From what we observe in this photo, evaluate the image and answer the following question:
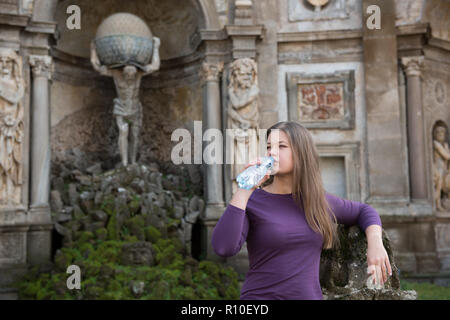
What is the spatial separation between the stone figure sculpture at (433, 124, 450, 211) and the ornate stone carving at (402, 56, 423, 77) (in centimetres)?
115

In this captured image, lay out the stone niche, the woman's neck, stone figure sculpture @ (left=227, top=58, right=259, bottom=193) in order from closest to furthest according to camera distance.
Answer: the woman's neck < stone figure sculpture @ (left=227, top=58, right=259, bottom=193) < the stone niche

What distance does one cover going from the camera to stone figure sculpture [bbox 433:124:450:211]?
27.7 ft

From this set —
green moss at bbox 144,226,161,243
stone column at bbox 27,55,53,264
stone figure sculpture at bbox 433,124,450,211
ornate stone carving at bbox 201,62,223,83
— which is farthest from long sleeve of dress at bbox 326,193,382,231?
stone figure sculpture at bbox 433,124,450,211

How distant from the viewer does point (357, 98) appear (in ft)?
26.9

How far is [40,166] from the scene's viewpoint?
7.45 meters

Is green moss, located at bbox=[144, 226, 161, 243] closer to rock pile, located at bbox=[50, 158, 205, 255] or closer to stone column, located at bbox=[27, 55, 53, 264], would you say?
rock pile, located at bbox=[50, 158, 205, 255]

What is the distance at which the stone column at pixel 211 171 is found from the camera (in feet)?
25.7

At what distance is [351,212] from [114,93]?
8414 mm

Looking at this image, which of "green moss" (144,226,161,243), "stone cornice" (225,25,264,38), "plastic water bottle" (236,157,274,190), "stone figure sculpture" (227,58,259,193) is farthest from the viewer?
"stone cornice" (225,25,264,38)

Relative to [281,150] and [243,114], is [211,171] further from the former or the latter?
[281,150]

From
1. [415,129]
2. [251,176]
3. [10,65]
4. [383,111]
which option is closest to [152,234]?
[10,65]
